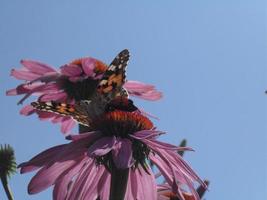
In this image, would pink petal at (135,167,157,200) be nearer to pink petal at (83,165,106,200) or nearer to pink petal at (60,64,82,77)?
pink petal at (83,165,106,200)

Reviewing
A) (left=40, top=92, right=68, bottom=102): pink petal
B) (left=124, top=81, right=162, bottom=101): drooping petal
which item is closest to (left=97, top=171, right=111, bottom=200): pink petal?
(left=40, top=92, right=68, bottom=102): pink petal

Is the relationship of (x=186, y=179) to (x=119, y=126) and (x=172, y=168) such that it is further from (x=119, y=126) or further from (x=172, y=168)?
(x=119, y=126)

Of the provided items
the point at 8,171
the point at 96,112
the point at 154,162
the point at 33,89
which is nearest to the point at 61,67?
the point at 33,89

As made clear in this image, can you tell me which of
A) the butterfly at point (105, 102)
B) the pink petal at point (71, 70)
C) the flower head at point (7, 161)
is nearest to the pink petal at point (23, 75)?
the pink petal at point (71, 70)

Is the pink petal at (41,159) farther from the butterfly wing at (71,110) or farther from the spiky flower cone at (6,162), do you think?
the spiky flower cone at (6,162)

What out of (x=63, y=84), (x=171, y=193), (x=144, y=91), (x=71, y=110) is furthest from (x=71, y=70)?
(x=171, y=193)

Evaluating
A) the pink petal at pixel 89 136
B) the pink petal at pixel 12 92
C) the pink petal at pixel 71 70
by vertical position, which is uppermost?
the pink petal at pixel 71 70
